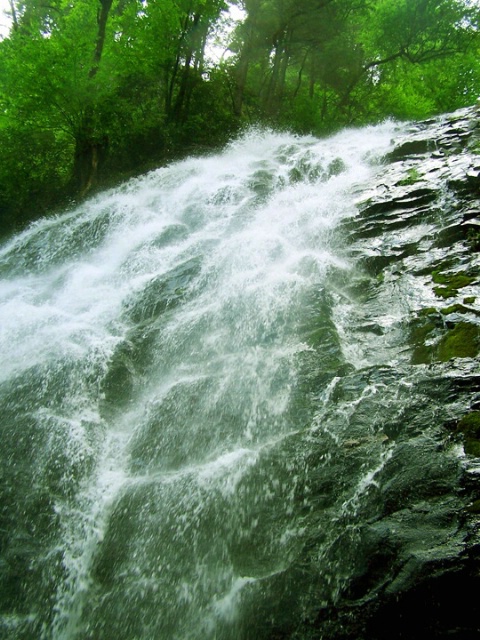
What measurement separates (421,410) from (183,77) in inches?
627

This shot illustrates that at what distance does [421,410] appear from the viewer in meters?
3.84

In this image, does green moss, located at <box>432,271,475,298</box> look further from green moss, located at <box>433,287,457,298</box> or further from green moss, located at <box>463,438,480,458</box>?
green moss, located at <box>463,438,480,458</box>

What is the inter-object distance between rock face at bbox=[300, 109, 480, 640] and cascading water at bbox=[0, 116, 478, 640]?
0.05m

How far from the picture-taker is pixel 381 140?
11758 mm

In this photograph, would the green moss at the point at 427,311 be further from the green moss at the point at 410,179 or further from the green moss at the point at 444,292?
the green moss at the point at 410,179

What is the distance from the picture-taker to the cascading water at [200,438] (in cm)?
345

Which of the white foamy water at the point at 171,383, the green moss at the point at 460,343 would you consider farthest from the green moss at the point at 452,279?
the white foamy water at the point at 171,383

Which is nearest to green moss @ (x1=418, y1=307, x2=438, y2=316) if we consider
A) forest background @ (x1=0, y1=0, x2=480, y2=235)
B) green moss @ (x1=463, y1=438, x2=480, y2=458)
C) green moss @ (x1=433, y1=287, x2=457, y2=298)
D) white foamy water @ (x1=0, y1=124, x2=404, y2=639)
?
green moss @ (x1=433, y1=287, x2=457, y2=298)

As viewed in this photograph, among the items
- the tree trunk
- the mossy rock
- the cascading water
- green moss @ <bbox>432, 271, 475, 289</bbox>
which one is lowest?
the cascading water

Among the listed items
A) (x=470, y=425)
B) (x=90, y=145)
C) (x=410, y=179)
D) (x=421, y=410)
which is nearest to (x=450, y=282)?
(x=421, y=410)

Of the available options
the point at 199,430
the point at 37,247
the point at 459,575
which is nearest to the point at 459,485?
the point at 459,575

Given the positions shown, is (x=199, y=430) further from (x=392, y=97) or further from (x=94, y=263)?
(x=392, y=97)

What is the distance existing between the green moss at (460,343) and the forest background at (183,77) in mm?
11297

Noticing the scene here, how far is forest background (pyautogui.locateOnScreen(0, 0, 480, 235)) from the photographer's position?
37.5 feet
